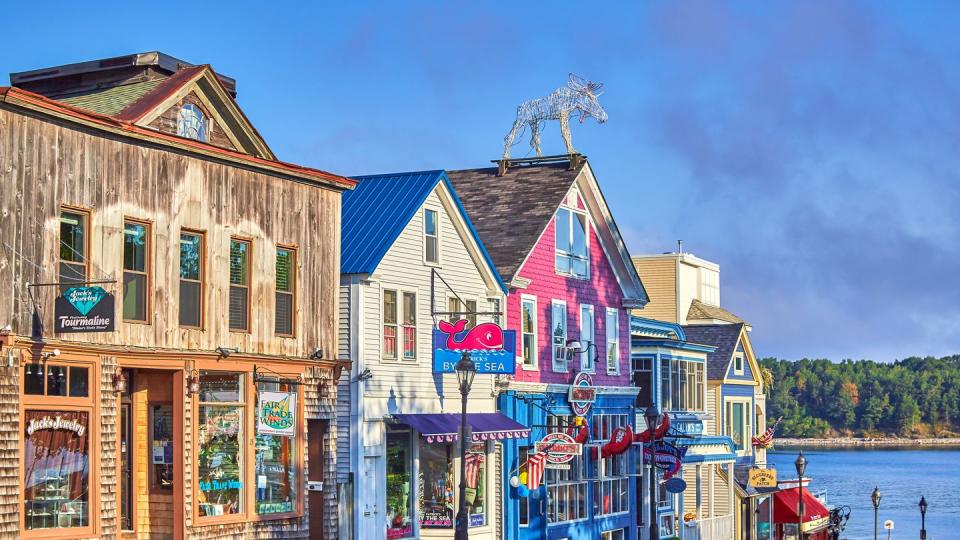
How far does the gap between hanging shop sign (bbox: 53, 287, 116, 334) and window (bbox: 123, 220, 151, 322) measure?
2445 mm

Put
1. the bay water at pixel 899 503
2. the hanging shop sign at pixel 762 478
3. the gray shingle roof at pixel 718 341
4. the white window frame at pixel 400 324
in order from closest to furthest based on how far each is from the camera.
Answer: the white window frame at pixel 400 324 < the hanging shop sign at pixel 762 478 < the gray shingle roof at pixel 718 341 < the bay water at pixel 899 503

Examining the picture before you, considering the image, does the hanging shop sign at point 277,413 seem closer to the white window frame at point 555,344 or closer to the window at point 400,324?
the window at point 400,324

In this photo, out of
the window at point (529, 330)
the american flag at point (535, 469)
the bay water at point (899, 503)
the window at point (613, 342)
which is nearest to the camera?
the american flag at point (535, 469)

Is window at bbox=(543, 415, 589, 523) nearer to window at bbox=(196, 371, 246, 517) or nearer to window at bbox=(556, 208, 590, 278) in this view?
window at bbox=(556, 208, 590, 278)

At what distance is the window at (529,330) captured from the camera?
4388 cm

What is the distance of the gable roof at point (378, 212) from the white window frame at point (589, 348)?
26.9 ft

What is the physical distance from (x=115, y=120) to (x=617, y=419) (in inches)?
1033

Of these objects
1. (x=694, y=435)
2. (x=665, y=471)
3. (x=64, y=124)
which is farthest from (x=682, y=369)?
(x=64, y=124)

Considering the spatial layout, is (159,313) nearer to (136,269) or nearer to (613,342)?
(136,269)

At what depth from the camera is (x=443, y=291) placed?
39031 mm

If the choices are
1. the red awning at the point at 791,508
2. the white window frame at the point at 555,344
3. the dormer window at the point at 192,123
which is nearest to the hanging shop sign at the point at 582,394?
the white window frame at the point at 555,344

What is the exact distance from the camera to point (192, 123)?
30344 millimetres

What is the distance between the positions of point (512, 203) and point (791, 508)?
2846 centimetres

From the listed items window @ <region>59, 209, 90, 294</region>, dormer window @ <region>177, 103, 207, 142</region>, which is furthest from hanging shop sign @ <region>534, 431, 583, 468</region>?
window @ <region>59, 209, 90, 294</region>
